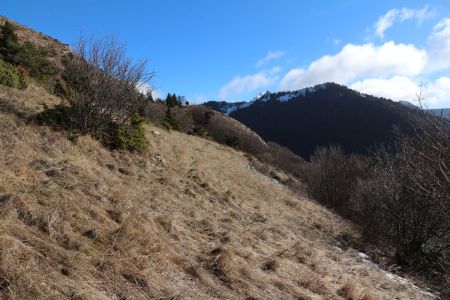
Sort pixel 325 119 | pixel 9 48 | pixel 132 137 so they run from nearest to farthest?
pixel 132 137, pixel 9 48, pixel 325 119

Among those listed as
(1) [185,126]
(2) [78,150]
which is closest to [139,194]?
(2) [78,150]

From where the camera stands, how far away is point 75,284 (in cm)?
407

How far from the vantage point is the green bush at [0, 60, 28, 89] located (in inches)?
493

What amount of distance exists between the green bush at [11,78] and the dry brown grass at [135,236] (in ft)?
1.58

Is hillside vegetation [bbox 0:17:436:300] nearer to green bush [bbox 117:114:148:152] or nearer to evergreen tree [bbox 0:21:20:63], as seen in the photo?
green bush [bbox 117:114:148:152]

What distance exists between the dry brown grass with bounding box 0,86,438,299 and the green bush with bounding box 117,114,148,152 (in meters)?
0.41

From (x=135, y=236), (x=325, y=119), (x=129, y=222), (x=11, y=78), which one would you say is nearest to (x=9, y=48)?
(x=11, y=78)

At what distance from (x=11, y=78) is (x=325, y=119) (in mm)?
151223

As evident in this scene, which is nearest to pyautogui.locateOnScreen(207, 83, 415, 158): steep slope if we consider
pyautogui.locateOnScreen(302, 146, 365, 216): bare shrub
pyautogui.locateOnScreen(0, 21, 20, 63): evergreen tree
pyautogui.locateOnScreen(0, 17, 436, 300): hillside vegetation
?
pyautogui.locateOnScreen(302, 146, 365, 216): bare shrub

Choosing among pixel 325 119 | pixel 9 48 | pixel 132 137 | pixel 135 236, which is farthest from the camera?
pixel 325 119

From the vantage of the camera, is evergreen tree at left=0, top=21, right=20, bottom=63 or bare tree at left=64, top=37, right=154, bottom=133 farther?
evergreen tree at left=0, top=21, right=20, bottom=63

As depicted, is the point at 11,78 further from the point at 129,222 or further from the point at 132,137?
the point at 129,222

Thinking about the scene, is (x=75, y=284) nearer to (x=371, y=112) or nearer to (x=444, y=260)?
(x=444, y=260)

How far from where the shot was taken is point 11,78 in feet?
41.6
